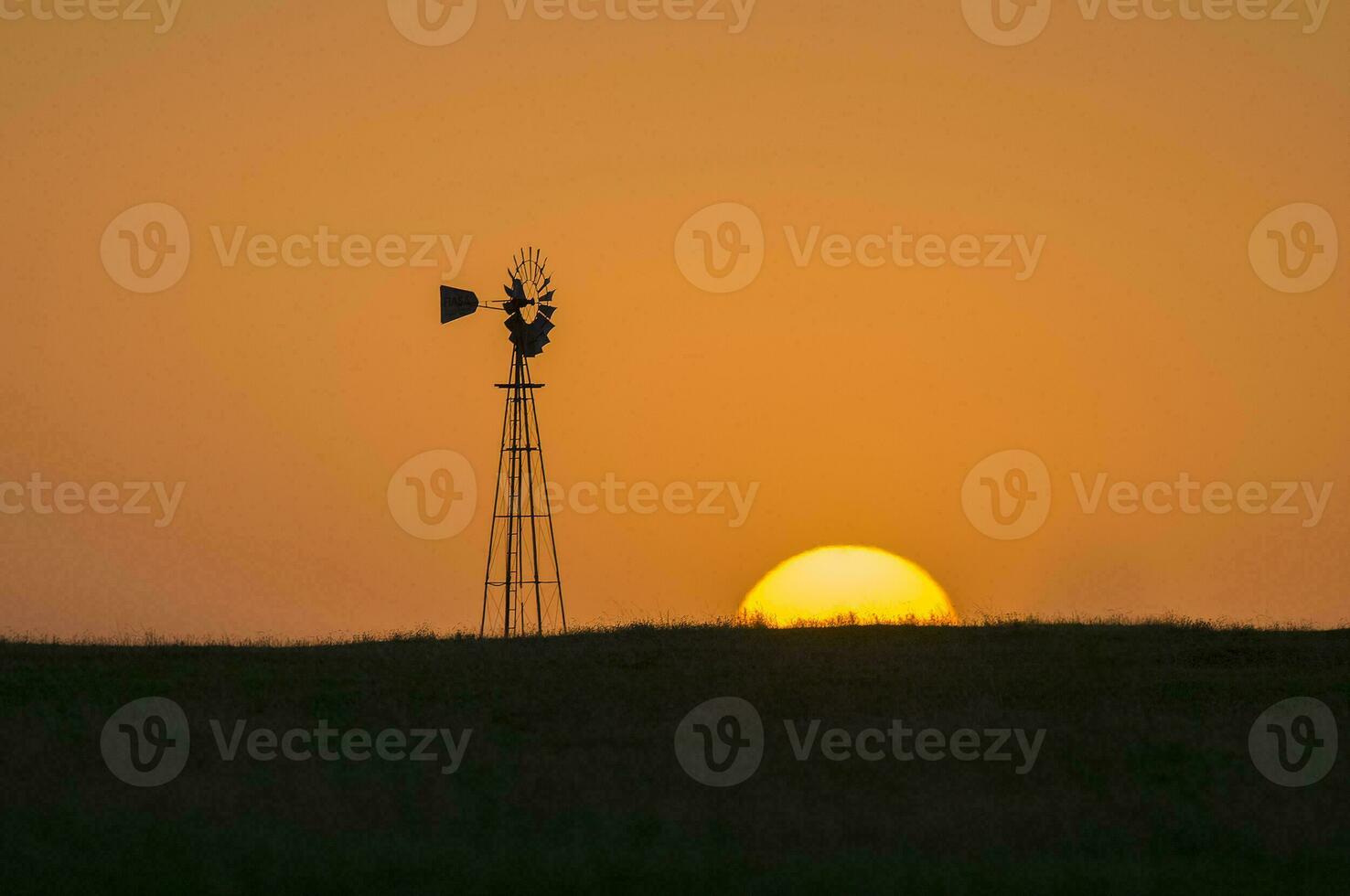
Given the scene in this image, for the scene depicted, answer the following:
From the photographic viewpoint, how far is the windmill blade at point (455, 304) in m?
56.1

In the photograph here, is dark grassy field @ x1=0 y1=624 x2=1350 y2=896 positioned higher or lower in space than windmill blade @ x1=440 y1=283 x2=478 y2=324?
lower

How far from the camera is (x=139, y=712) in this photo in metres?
35.2

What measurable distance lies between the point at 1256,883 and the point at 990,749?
31.6 feet

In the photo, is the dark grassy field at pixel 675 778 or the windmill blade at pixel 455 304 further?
the windmill blade at pixel 455 304

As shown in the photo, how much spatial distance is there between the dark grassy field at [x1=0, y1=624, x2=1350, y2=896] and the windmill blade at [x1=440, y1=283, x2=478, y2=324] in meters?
13.4

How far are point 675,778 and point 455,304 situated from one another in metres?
29.2

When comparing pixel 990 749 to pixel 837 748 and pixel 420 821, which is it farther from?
pixel 420 821

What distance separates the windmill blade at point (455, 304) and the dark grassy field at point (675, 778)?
43.9 ft

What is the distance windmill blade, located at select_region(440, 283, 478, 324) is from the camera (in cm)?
5609

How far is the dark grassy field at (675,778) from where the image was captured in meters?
22.9

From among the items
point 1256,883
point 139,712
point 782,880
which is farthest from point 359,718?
point 1256,883

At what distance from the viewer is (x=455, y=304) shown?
56.2 meters

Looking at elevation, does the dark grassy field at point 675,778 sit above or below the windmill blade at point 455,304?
below

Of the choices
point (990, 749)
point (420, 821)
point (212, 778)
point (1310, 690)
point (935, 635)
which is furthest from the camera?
point (935, 635)
